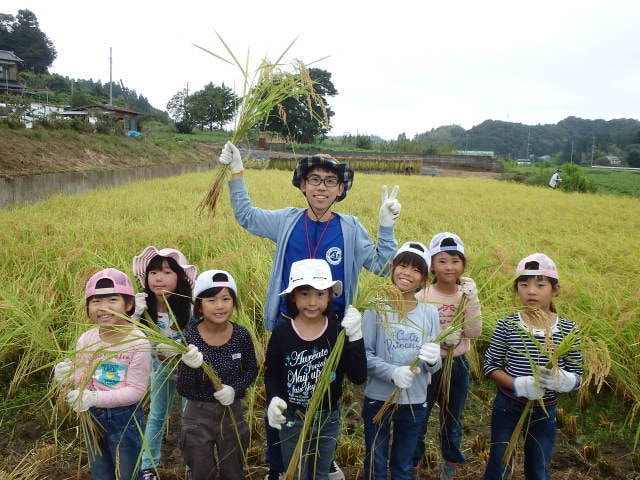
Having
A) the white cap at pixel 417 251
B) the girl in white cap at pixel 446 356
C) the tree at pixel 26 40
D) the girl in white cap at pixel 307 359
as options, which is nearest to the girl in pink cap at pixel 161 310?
the girl in white cap at pixel 307 359

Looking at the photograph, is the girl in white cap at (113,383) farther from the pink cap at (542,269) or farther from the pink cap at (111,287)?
the pink cap at (542,269)

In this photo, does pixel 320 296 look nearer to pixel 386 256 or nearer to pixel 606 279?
pixel 386 256

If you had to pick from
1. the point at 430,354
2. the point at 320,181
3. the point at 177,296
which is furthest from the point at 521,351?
the point at 177,296

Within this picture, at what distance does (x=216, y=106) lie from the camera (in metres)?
4.47

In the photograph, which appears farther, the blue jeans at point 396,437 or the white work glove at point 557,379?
the blue jeans at point 396,437

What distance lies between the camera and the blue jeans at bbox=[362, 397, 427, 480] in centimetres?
208

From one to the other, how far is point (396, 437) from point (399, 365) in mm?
329

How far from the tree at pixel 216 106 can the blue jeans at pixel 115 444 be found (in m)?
1.72

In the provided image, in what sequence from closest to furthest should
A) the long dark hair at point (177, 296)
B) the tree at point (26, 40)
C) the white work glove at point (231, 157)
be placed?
the long dark hair at point (177, 296), the white work glove at point (231, 157), the tree at point (26, 40)

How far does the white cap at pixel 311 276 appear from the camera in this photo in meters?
1.91

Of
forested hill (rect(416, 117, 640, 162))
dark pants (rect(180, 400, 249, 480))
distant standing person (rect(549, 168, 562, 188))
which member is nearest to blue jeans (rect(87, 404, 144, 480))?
dark pants (rect(180, 400, 249, 480))

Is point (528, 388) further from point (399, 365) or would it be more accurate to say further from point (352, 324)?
point (352, 324)

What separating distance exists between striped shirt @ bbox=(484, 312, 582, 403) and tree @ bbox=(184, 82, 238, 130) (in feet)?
6.24

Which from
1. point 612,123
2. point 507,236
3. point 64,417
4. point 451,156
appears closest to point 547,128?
point 612,123
